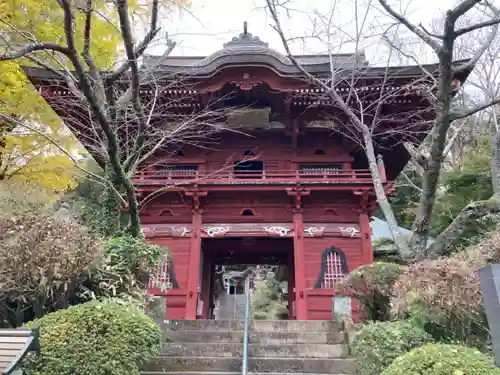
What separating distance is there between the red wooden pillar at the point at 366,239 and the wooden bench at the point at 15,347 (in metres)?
8.29

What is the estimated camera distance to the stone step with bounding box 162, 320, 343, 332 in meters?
7.23

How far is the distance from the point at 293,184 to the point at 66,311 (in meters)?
6.92

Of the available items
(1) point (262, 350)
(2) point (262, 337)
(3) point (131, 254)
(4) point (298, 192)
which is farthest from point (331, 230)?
(3) point (131, 254)

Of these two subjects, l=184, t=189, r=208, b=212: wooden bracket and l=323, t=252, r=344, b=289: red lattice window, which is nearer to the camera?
l=323, t=252, r=344, b=289: red lattice window

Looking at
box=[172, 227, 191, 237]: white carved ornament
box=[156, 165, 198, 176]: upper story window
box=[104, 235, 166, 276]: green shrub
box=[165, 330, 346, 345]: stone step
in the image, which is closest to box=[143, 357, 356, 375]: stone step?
box=[165, 330, 346, 345]: stone step

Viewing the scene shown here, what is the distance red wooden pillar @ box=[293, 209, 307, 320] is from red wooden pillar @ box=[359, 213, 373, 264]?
5.03ft

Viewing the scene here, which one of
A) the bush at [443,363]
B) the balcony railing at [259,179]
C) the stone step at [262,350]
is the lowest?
the stone step at [262,350]

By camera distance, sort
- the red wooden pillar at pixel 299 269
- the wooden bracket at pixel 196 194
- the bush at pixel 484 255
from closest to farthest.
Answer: the bush at pixel 484 255 → the red wooden pillar at pixel 299 269 → the wooden bracket at pixel 196 194

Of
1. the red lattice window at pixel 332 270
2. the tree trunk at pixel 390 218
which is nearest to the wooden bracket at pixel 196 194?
the red lattice window at pixel 332 270

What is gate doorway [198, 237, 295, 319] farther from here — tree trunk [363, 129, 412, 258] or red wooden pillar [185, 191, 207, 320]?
tree trunk [363, 129, 412, 258]

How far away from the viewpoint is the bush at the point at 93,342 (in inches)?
167

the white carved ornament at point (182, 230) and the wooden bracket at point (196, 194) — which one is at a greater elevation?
the wooden bracket at point (196, 194)

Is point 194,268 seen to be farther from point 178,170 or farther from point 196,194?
point 178,170

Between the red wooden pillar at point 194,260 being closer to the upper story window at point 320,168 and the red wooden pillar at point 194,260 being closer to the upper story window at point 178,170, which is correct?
the upper story window at point 178,170
